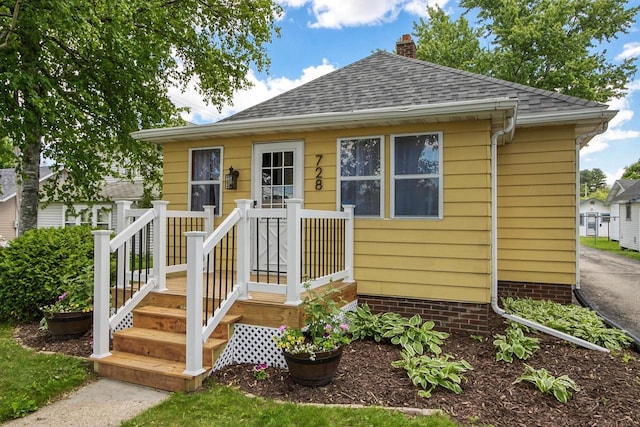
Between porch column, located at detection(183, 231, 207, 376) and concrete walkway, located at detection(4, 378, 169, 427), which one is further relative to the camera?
porch column, located at detection(183, 231, 207, 376)

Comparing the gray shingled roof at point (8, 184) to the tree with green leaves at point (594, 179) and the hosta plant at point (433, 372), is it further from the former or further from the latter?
the tree with green leaves at point (594, 179)

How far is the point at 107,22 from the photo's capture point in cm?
686

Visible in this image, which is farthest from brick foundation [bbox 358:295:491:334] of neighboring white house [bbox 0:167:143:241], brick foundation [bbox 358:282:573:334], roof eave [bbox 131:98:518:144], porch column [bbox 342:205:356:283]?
neighboring white house [bbox 0:167:143:241]

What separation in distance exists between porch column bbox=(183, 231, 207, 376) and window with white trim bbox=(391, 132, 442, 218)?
2.69 metres

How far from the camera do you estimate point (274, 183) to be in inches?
228

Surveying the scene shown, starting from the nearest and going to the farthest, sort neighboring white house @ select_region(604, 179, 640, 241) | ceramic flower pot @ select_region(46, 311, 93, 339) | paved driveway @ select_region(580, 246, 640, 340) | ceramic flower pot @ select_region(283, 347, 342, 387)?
ceramic flower pot @ select_region(283, 347, 342, 387) → ceramic flower pot @ select_region(46, 311, 93, 339) → paved driveway @ select_region(580, 246, 640, 340) → neighboring white house @ select_region(604, 179, 640, 241)

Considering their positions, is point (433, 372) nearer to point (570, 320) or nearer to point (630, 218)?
point (570, 320)

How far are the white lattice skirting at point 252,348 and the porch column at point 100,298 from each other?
4.07 ft

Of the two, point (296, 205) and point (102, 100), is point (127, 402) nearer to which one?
point (296, 205)

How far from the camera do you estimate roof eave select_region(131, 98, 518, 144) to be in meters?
Answer: 4.34

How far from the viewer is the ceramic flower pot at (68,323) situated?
15.5 feet

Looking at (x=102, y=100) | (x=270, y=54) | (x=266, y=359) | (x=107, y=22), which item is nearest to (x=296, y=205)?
(x=266, y=359)

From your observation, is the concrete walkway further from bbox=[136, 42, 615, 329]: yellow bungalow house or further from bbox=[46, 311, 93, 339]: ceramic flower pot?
bbox=[136, 42, 615, 329]: yellow bungalow house

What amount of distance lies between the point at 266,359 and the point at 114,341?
65.7 inches
